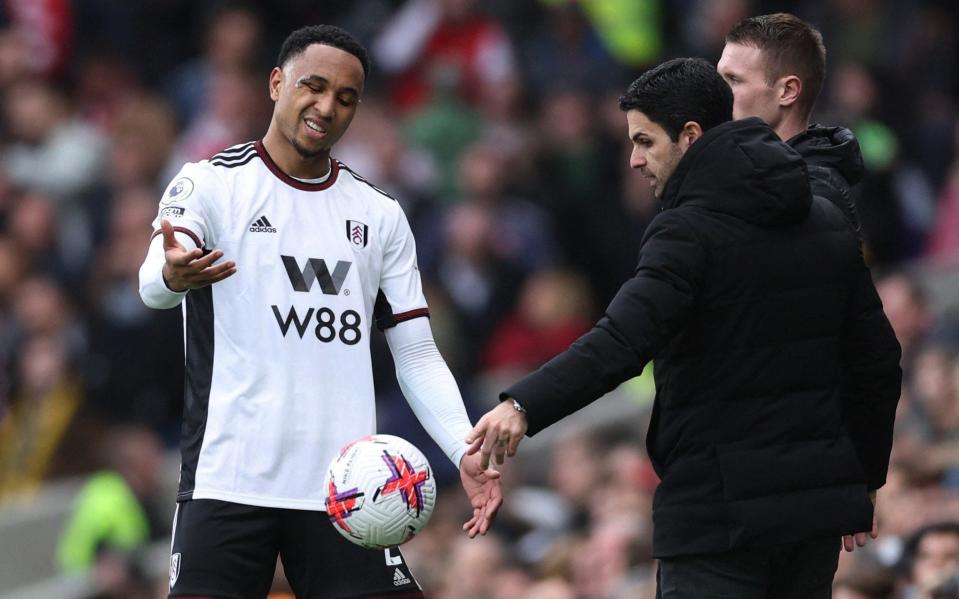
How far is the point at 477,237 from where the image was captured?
13070 millimetres

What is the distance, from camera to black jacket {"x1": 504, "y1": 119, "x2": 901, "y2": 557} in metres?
5.33

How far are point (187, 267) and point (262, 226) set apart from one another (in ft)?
1.61

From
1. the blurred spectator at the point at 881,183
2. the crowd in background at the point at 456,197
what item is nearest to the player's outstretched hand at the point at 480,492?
the crowd in background at the point at 456,197

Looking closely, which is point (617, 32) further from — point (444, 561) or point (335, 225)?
point (335, 225)

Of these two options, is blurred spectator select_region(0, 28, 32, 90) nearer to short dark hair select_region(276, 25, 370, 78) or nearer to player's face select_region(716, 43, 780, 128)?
short dark hair select_region(276, 25, 370, 78)

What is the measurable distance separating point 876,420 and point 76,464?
9329 millimetres

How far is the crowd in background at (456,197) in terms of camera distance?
38.3 feet

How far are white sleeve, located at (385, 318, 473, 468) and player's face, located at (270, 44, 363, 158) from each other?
725 millimetres

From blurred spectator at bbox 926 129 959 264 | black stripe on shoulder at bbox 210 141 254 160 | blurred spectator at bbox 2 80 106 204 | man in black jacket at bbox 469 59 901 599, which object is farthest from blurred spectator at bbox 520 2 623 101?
man in black jacket at bbox 469 59 901 599

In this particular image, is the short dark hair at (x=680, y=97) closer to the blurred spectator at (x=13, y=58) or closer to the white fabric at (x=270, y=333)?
the white fabric at (x=270, y=333)

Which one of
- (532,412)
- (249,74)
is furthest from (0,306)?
(532,412)

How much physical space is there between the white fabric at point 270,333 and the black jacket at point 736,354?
39.4 inches

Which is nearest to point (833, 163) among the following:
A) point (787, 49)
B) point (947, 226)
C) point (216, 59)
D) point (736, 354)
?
point (787, 49)

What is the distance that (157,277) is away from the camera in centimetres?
580
